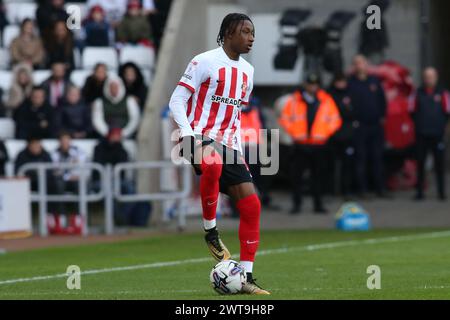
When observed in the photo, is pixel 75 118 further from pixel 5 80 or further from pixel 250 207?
pixel 250 207

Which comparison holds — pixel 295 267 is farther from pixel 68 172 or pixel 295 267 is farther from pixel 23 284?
pixel 68 172

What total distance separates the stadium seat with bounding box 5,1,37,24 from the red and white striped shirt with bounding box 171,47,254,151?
13272 mm

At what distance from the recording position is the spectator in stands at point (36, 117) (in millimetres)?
20812

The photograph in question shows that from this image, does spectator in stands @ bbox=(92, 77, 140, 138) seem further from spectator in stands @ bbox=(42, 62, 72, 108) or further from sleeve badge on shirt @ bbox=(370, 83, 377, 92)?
sleeve badge on shirt @ bbox=(370, 83, 377, 92)

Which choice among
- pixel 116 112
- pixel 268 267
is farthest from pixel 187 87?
pixel 116 112

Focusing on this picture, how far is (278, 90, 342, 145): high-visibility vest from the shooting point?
68.0ft

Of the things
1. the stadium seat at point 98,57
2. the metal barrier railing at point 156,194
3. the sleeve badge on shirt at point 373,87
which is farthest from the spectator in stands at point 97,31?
the sleeve badge on shirt at point 373,87

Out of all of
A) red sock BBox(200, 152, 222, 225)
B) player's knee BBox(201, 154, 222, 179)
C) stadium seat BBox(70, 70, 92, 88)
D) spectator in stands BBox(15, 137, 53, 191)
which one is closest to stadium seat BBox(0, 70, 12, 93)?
stadium seat BBox(70, 70, 92, 88)

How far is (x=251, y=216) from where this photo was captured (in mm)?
10555

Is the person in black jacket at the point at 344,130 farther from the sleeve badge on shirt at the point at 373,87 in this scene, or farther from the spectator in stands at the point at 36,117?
the spectator in stands at the point at 36,117

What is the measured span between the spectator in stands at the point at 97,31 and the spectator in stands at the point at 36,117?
76.0 inches

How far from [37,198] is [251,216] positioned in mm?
9209

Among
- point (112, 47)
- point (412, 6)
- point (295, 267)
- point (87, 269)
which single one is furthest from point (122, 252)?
point (412, 6)

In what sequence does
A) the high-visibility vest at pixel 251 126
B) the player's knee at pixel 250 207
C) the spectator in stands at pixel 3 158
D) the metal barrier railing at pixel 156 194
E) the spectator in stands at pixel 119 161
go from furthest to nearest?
the spectator in stands at pixel 3 158 < the spectator in stands at pixel 119 161 < the high-visibility vest at pixel 251 126 < the metal barrier railing at pixel 156 194 < the player's knee at pixel 250 207
